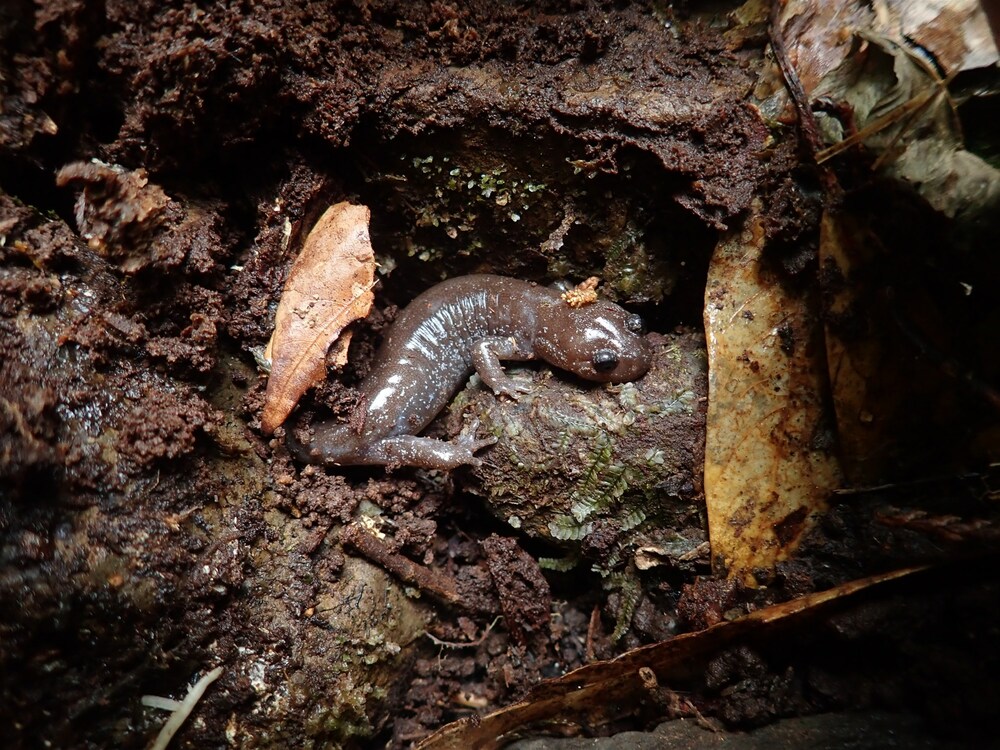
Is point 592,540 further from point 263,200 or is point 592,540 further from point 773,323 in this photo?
point 263,200

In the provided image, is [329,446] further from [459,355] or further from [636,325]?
[636,325]

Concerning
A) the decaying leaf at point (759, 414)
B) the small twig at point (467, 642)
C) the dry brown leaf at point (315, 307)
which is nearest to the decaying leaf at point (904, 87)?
the decaying leaf at point (759, 414)

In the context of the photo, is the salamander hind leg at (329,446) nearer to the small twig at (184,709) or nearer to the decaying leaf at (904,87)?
the small twig at (184,709)

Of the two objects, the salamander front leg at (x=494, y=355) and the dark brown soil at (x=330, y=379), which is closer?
the dark brown soil at (x=330, y=379)

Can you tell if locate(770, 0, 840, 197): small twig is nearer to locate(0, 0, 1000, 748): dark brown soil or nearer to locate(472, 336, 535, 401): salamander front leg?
locate(0, 0, 1000, 748): dark brown soil

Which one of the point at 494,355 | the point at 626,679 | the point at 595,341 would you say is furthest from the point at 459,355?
the point at 626,679

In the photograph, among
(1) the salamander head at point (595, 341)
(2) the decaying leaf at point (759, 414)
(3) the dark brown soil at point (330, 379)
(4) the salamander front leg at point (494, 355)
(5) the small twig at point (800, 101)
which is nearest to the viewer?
(3) the dark brown soil at point (330, 379)

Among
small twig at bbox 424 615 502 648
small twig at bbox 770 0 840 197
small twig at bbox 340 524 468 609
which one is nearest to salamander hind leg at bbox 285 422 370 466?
small twig at bbox 340 524 468 609

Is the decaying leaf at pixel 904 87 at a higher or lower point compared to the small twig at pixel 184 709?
higher
